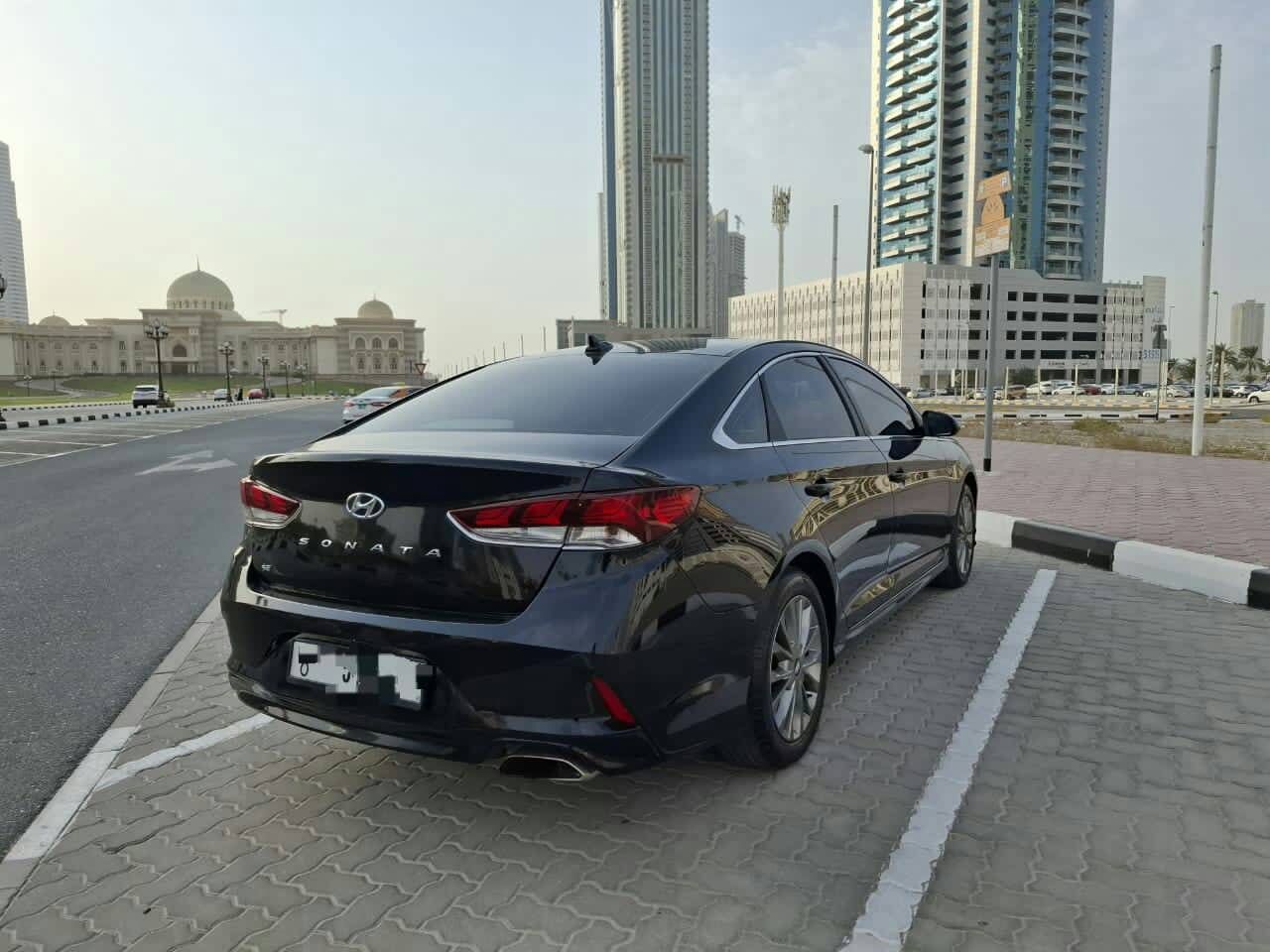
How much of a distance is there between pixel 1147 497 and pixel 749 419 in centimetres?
787

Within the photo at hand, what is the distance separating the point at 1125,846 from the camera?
2.67 m

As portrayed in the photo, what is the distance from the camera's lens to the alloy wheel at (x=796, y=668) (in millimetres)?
3117

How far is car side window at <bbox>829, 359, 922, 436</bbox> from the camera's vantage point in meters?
4.30

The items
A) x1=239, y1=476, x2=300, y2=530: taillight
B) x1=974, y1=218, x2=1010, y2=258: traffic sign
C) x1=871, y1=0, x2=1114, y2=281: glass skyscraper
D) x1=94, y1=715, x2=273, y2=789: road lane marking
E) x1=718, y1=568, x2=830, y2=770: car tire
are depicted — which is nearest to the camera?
x1=239, y1=476, x2=300, y2=530: taillight

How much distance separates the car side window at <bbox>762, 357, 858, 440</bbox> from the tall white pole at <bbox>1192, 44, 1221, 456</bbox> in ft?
42.3

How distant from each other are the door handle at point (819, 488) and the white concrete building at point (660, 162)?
135 m

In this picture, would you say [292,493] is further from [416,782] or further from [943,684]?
[943,684]

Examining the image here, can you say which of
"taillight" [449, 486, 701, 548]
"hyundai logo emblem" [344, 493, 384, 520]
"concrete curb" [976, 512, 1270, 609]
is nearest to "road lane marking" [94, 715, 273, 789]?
"hyundai logo emblem" [344, 493, 384, 520]

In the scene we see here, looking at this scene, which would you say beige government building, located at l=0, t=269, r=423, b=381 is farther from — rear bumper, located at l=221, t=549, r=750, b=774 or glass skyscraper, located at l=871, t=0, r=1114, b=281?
rear bumper, located at l=221, t=549, r=750, b=774

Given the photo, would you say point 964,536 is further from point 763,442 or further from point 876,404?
point 763,442

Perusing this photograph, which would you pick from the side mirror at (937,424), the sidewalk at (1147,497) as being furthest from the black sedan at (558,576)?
the sidewalk at (1147,497)

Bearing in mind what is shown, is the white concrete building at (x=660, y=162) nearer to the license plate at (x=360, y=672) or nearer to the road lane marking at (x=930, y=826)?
the road lane marking at (x=930, y=826)

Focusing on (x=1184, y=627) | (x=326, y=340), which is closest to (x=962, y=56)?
(x=326, y=340)

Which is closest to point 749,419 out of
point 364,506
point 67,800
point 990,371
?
point 364,506
